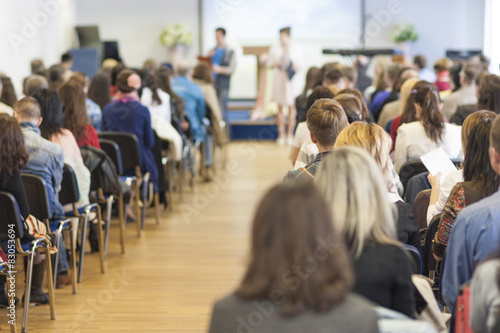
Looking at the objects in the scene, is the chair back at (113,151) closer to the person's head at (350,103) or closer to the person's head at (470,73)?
the person's head at (350,103)

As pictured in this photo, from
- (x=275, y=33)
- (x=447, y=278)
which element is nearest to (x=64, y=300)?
(x=447, y=278)

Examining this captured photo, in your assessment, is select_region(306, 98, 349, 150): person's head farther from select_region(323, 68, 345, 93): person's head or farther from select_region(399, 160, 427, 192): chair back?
select_region(323, 68, 345, 93): person's head

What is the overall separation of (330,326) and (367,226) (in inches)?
21.6

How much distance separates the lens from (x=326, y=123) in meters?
3.44

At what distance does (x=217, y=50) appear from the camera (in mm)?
12164

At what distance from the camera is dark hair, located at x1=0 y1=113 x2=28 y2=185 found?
11.9 feet

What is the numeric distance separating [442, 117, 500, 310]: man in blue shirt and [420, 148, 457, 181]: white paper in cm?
115

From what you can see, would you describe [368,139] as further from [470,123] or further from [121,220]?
[121,220]

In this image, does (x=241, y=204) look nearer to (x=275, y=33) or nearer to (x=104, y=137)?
(x=104, y=137)

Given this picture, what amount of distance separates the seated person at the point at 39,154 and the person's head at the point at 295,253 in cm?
294

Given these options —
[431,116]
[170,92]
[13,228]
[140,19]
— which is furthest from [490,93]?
[140,19]

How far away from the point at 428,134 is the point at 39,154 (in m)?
2.31

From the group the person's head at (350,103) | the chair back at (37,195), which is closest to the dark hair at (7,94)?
the chair back at (37,195)

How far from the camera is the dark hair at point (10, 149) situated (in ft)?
11.9
